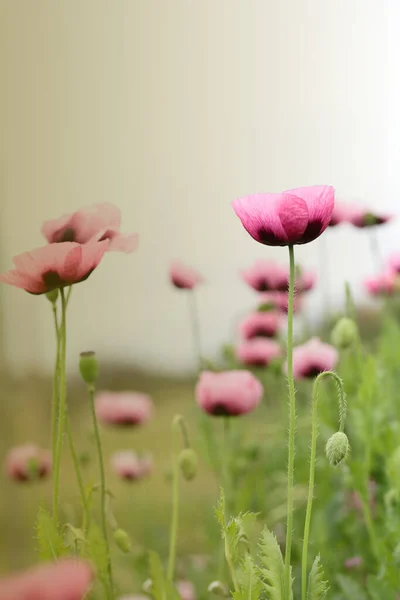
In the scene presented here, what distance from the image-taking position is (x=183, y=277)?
0.57 m

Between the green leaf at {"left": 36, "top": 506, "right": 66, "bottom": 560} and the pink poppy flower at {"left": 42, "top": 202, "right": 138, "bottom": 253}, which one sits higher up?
the pink poppy flower at {"left": 42, "top": 202, "right": 138, "bottom": 253}

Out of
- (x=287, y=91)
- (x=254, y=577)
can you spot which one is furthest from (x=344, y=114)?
(x=254, y=577)

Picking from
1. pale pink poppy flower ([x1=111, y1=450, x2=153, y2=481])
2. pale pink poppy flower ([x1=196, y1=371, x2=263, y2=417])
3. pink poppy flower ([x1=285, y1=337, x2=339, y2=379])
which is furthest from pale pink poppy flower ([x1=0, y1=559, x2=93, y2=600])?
pale pink poppy flower ([x1=111, y1=450, x2=153, y2=481])

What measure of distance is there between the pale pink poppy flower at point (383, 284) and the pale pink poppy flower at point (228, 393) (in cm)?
43

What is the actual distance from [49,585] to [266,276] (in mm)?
428

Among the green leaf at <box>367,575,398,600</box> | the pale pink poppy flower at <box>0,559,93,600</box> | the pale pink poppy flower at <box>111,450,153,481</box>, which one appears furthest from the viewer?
the pale pink poppy flower at <box>111,450,153,481</box>

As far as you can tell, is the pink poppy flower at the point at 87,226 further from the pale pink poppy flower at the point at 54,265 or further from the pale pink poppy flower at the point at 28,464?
the pale pink poppy flower at the point at 28,464

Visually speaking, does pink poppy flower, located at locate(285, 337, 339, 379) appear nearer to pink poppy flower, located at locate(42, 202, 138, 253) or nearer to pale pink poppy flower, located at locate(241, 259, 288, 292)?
pale pink poppy flower, located at locate(241, 259, 288, 292)

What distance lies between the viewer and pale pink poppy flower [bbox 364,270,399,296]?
2.71 feet

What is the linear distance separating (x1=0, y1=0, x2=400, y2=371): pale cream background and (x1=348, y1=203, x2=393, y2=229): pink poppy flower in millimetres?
216

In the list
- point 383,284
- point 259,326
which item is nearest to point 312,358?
point 259,326

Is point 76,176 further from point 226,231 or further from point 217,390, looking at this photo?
point 217,390

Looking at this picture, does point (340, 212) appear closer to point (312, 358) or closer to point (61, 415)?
point (312, 358)

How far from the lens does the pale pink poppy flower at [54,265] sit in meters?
0.30
